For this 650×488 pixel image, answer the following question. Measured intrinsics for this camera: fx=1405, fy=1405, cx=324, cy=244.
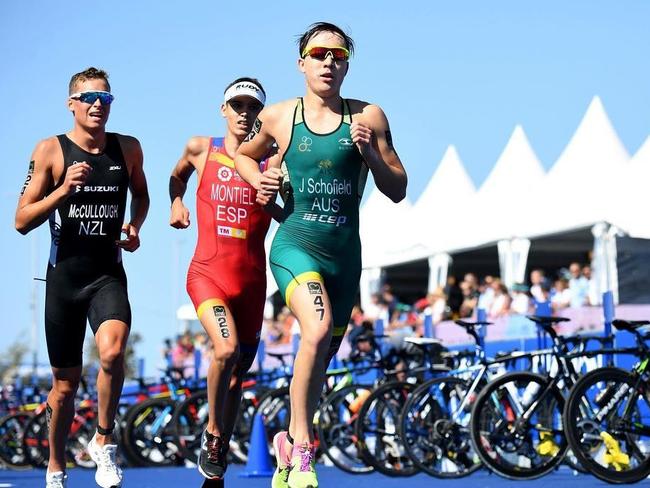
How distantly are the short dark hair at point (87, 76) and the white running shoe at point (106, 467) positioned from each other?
215 centimetres

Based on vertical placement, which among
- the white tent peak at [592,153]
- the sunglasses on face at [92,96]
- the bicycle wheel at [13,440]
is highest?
the white tent peak at [592,153]

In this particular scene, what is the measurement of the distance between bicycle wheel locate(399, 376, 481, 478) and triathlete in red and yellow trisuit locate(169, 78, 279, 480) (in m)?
3.75

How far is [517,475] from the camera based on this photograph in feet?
36.5

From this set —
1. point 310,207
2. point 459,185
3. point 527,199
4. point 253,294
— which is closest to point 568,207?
point 527,199

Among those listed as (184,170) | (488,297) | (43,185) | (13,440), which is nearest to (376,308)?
(488,297)

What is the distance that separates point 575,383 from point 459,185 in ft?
59.3

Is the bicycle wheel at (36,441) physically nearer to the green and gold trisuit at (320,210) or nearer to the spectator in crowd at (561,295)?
the spectator in crowd at (561,295)

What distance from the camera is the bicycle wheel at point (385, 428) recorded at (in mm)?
13141

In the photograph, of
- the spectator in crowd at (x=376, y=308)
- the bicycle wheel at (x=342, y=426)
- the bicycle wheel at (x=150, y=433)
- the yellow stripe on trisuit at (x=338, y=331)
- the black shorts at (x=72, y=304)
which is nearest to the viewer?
the yellow stripe on trisuit at (x=338, y=331)

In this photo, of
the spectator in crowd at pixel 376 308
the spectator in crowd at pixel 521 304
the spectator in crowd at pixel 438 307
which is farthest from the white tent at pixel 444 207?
the spectator in crowd at pixel 521 304

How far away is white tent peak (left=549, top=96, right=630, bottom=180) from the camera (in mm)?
21688

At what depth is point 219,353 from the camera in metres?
8.57

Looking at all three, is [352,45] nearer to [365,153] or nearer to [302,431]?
[365,153]

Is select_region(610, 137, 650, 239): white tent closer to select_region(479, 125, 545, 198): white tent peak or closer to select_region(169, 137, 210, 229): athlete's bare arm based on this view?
select_region(479, 125, 545, 198): white tent peak
